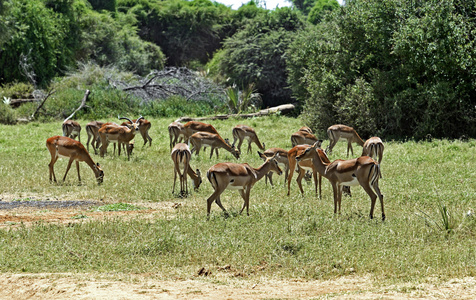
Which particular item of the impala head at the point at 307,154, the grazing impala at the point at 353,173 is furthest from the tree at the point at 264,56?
the grazing impala at the point at 353,173

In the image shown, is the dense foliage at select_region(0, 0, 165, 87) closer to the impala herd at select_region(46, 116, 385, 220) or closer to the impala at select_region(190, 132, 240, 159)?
the impala herd at select_region(46, 116, 385, 220)

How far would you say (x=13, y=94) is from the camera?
87.2 ft

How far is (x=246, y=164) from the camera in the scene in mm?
8508

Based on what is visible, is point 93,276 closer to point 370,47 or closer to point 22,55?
point 370,47

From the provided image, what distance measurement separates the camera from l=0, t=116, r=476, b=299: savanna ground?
5441 mm

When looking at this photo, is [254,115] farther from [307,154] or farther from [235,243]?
[235,243]

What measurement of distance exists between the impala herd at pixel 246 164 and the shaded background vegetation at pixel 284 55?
408cm

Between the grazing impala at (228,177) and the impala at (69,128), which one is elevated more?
the impala at (69,128)

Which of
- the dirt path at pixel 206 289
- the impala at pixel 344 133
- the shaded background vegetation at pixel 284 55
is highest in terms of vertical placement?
the shaded background vegetation at pixel 284 55

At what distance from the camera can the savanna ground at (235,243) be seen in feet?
17.9

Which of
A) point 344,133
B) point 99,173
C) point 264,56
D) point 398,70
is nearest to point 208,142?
point 344,133

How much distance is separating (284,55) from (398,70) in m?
14.2

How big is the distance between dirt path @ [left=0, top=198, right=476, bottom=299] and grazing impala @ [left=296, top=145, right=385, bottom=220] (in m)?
2.29

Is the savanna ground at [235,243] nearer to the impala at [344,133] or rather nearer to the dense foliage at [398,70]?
the impala at [344,133]
